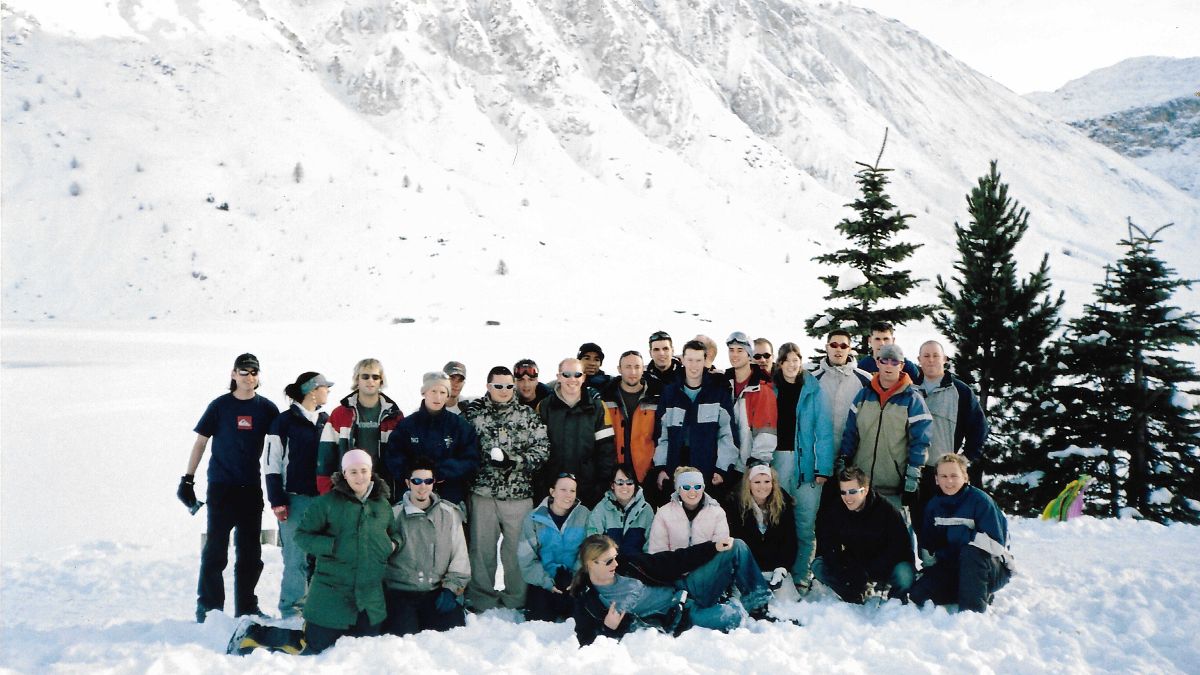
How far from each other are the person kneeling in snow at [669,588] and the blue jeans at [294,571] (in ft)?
8.69

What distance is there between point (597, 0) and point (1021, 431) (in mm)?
50383

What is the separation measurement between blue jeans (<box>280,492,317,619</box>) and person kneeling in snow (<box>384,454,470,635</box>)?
1.25 metres

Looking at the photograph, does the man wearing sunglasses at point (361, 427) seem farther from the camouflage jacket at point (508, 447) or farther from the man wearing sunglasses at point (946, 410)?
the man wearing sunglasses at point (946, 410)

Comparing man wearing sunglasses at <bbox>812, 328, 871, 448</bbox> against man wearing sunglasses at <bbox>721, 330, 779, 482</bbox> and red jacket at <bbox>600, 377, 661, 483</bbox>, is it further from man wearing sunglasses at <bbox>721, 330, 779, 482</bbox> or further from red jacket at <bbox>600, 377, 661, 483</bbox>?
red jacket at <bbox>600, 377, 661, 483</bbox>

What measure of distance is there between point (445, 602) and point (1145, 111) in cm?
15883

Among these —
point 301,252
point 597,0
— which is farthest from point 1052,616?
point 597,0

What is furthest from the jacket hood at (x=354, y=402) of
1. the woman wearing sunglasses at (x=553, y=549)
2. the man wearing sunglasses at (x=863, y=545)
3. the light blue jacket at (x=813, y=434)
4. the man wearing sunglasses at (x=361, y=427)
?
the man wearing sunglasses at (x=863, y=545)

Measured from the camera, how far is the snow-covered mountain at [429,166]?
29016 millimetres

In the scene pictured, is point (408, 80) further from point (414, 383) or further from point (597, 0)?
point (414, 383)

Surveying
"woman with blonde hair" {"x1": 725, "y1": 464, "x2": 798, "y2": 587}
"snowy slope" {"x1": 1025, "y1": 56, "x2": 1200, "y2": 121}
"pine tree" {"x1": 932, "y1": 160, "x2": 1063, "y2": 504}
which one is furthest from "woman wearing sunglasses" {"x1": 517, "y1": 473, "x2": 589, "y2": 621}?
"snowy slope" {"x1": 1025, "y1": 56, "x2": 1200, "y2": 121}

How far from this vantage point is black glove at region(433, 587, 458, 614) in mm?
6090

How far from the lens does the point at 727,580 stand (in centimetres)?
625

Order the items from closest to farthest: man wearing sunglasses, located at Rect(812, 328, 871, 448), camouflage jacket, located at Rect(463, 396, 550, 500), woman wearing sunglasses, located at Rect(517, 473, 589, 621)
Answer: woman wearing sunglasses, located at Rect(517, 473, 589, 621) < camouflage jacket, located at Rect(463, 396, 550, 500) < man wearing sunglasses, located at Rect(812, 328, 871, 448)

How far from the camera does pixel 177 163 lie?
3291 cm
